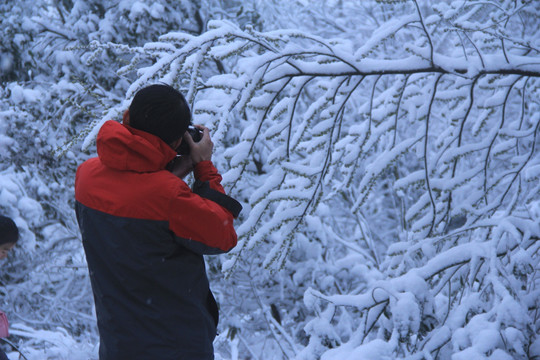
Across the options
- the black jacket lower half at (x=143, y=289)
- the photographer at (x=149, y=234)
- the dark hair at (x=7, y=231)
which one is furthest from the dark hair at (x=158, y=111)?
the dark hair at (x=7, y=231)

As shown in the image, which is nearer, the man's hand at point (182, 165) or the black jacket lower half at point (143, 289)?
the black jacket lower half at point (143, 289)

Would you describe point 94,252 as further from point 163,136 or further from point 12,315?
point 12,315

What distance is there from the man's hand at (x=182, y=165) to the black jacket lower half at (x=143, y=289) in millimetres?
299

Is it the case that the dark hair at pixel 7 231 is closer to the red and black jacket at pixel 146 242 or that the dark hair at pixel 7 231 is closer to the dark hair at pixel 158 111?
the red and black jacket at pixel 146 242

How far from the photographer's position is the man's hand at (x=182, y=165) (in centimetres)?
185

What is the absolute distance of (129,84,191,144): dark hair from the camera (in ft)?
5.51

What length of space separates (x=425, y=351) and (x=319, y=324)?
0.41 meters

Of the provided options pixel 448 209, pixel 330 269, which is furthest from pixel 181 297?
pixel 330 269

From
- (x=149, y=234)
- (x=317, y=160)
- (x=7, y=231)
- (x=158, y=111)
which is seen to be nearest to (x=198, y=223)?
(x=149, y=234)

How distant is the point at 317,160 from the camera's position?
2.45m

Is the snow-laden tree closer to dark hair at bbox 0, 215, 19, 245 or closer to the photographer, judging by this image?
the photographer

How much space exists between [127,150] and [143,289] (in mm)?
437

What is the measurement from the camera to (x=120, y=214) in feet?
5.30

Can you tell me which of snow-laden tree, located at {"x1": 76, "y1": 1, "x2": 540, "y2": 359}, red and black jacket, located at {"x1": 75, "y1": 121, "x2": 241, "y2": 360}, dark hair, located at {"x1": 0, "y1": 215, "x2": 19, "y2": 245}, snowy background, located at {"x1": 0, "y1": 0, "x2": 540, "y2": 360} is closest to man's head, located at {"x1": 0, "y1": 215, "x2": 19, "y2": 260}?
dark hair, located at {"x1": 0, "y1": 215, "x2": 19, "y2": 245}
